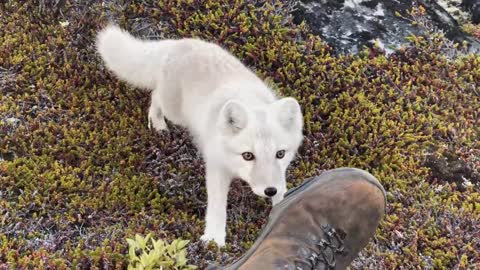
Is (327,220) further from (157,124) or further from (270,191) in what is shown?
(157,124)

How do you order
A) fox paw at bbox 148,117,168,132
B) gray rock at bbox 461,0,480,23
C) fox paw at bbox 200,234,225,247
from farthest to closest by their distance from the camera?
gray rock at bbox 461,0,480,23 < fox paw at bbox 148,117,168,132 < fox paw at bbox 200,234,225,247

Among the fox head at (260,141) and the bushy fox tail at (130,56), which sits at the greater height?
the fox head at (260,141)

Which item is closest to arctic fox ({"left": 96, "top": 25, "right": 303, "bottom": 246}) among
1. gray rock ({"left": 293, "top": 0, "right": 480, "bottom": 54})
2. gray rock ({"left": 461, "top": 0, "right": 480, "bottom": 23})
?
gray rock ({"left": 293, "top": 0, "right": 480, "bottom": 54})

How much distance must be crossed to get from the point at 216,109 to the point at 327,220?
108cm

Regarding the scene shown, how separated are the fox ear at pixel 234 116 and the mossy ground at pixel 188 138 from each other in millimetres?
729

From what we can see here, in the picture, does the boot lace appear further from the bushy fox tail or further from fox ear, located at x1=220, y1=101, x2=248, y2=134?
the bushy fox tail

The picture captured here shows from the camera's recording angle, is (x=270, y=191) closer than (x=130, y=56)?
A: Yes

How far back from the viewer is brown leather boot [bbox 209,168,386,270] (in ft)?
10.6

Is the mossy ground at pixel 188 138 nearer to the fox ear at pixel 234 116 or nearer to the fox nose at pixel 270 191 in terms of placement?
the fox nose at pixel 270 191

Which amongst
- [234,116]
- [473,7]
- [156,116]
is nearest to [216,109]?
[234,116]

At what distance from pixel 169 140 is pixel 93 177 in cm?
68

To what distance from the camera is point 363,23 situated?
18.4 ft

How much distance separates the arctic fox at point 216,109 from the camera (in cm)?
350

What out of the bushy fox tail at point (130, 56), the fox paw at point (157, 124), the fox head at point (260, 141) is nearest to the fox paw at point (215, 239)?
the fox head at point (260, 141)
